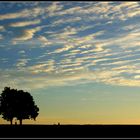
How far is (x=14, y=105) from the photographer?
110 m

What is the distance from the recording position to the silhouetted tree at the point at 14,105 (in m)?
110

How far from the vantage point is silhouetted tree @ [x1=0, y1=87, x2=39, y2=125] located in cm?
11031
